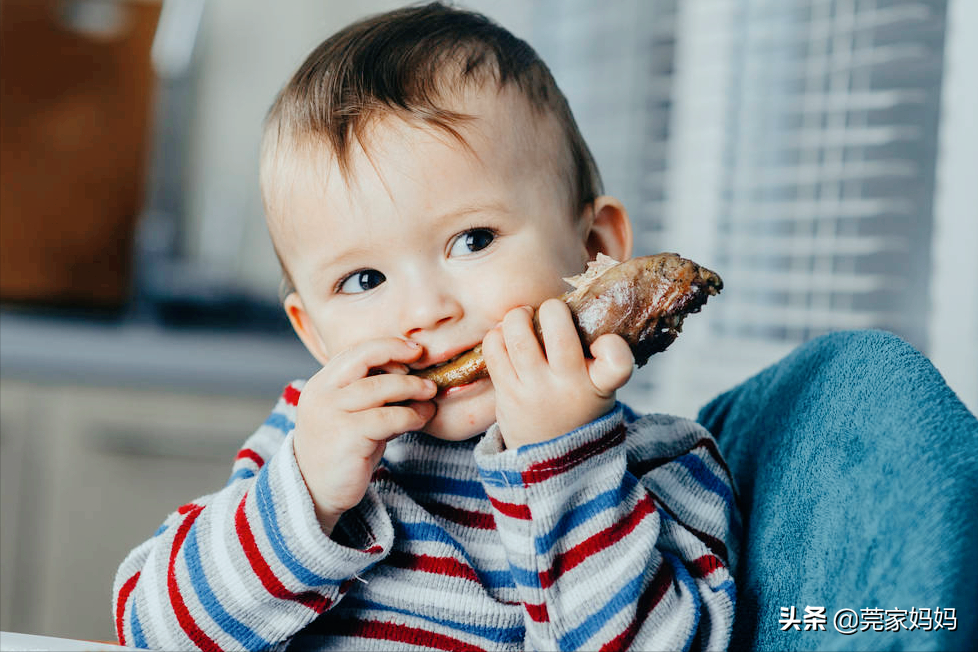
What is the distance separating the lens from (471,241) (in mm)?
813

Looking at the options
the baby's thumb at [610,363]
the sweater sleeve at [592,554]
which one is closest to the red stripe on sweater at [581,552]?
the sweater sleeve at [592,554]

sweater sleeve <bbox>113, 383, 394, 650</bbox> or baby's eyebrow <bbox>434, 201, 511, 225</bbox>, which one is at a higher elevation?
baby's eyebrow <bbox>434, 201, 511, 225</bbox>

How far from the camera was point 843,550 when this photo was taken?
60cm

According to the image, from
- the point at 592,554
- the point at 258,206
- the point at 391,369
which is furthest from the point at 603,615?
the point at 258,206

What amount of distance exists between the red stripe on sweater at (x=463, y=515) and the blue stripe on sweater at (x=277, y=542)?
5.1 inches

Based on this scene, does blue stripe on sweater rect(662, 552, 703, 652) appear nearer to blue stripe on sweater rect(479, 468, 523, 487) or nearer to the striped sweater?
the striped sweater

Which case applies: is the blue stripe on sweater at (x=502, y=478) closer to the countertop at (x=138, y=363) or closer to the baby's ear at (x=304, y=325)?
the baby's ear at (x=304, y=325)

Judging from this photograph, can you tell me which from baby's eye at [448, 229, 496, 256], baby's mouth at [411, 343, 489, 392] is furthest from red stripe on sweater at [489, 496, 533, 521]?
baby's eye at [448, 229, 496, 256]

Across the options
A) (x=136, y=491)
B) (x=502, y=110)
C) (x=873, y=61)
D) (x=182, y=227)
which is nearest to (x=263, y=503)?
(x=502, y=110)

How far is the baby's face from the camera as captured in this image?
0.79m

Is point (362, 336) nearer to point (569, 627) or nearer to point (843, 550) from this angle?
point (569, 627)

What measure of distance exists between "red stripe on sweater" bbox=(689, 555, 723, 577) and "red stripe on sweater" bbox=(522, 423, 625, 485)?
0.15 metres

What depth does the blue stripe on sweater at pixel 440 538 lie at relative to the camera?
0.84m

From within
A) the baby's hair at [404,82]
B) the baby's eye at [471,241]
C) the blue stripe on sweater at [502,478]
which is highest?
the baby's hair at [404,82]
